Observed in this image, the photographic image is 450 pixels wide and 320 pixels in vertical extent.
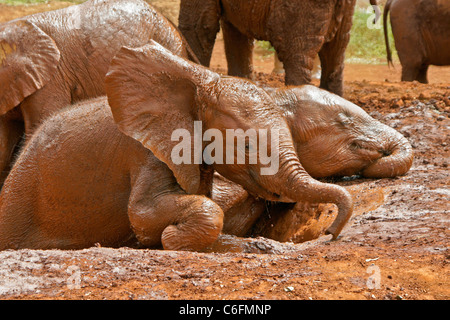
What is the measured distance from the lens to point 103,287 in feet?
9.36

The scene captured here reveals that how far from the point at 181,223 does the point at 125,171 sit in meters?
0.65

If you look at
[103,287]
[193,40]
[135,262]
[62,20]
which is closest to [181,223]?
[135,262]

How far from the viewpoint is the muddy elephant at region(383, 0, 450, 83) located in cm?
1087

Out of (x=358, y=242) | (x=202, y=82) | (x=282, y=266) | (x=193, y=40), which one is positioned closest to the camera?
(x=282, y=266)

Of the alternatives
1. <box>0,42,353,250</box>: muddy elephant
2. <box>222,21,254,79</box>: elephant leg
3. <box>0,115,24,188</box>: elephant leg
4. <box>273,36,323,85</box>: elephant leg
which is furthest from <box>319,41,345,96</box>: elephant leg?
<box>0,42,353,250</box>: muddy elephant

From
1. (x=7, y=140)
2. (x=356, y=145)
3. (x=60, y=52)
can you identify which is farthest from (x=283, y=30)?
(x=7, y=140)

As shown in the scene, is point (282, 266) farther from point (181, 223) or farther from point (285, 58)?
point (285, 58)

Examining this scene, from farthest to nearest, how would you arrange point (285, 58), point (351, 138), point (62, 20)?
1. point (285, 58)
2. point (62, 20)
3. point (351, 138)

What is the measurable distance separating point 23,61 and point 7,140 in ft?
2.19

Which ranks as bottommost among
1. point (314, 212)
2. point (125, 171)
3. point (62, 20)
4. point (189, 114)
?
point (314, 212)

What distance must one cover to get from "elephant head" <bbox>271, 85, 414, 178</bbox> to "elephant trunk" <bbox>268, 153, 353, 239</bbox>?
1.18 meters

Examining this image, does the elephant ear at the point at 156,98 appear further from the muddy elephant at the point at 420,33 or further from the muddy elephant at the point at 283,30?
the muddy elephant at the point at 420,33

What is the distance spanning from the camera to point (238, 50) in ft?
27.8

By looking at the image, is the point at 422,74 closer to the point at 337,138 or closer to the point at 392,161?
the point at 392,161
